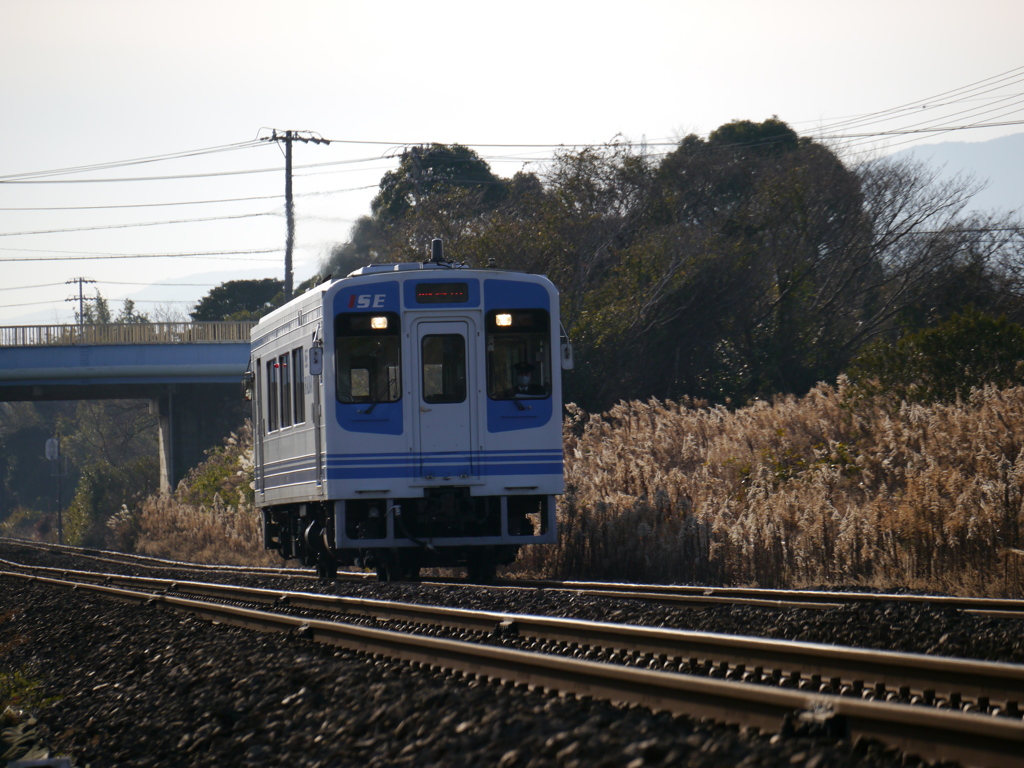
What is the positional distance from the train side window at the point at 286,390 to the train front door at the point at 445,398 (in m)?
2.57

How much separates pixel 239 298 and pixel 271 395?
150ft

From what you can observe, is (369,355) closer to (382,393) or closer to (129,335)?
(382,393)

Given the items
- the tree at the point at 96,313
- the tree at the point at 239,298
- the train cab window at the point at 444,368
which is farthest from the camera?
the tree at the point at 96,313

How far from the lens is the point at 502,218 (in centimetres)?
3172

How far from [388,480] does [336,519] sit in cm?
70

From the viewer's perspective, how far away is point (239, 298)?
5978 cm

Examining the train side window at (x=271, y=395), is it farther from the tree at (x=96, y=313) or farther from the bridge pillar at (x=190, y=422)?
the tree at (x=96, y=313)

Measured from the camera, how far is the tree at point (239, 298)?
5928cm

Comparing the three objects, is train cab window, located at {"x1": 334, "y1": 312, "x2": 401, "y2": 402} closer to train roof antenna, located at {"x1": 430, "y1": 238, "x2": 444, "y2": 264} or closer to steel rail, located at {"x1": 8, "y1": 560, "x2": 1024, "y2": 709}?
train roof antenna, located at {"x1": 430, "y1": 238, "x2": 444, "y2": 264}

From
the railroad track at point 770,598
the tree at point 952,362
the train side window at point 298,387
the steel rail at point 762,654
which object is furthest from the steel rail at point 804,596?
the tree at point 952,362

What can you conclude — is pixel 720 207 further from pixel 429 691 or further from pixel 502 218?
pixel 429 691

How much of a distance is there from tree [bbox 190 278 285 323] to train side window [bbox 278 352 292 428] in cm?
4500

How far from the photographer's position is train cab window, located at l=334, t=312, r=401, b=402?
12312 millimetres

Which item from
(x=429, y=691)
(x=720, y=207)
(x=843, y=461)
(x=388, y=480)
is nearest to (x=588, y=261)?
(x=720, y=207)
